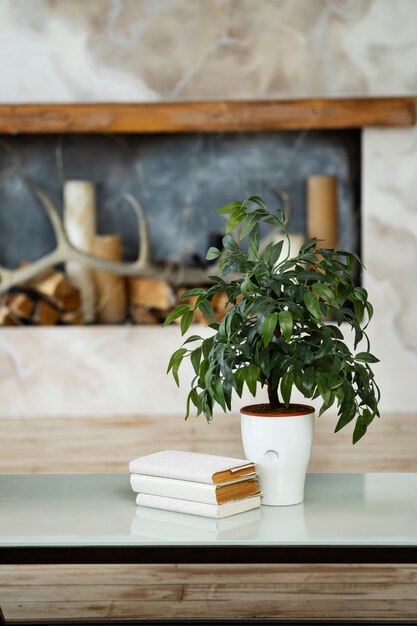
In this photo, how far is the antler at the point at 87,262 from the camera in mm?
3977

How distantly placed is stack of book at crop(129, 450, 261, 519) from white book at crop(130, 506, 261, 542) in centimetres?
1

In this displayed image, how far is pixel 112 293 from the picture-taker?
13.2ft

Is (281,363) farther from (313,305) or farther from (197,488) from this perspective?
(197,488)

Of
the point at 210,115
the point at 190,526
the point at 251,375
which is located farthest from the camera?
the point at 210,115

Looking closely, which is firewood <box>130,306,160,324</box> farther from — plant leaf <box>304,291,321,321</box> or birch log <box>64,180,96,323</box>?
plant leaf <box>304,291,321,321</box>

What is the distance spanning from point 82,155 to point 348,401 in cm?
273

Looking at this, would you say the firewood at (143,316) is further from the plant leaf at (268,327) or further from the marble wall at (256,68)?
the plant leaf at (268,327)

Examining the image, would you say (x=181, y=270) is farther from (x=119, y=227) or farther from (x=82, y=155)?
(x=82, y=155)

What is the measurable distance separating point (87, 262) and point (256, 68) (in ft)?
3.74

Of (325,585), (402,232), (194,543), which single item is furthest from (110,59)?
(194,543)

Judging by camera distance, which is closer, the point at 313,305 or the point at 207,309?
the point at 313,305

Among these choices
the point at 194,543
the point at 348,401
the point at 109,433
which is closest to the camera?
the point at 194,543

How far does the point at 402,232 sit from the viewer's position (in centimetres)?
391

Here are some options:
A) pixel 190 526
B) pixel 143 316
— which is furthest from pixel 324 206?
pixel 190 526
